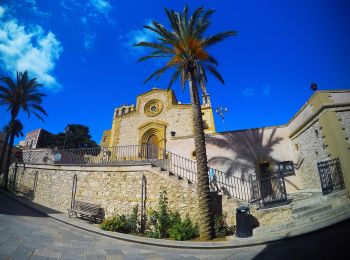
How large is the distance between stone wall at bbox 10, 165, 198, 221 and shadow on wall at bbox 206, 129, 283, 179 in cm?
459

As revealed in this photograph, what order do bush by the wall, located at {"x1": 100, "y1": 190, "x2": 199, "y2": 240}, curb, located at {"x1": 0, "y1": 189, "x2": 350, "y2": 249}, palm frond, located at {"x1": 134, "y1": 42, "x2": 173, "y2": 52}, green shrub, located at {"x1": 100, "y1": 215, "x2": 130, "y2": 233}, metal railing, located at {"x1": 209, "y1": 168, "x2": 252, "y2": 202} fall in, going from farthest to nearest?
metal railing, located at {"x1": 209, "y1": 168, "x2": 252, "y2": 202} → palm frond, located at {"x1": 134, "y1": 42, "x2": 173, "y2": 52} → green shrub, located at {"x1": 100, "y1": 215, "x2": 130, "y2": 233} → bush by the wall, located at {"x1": 100, "y1": 190, "x2": 199, "y2": 240} → curb, located at {"x1": 0, "y1": 189, "x2": 350, "y2": 249}

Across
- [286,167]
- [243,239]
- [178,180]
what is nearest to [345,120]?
[286,167]

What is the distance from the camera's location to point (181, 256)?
7102mm

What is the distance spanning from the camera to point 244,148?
47.8 feet

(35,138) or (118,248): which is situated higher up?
(35,138)

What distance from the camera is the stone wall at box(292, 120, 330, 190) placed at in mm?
11462

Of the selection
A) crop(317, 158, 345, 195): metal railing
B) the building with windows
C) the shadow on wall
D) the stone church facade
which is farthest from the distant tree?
crop(317, 158, 345, 195): metal railing

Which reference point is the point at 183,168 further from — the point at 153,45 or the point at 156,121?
the point at 156,121

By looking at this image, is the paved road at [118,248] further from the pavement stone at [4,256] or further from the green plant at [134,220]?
the green plant at [134,220]

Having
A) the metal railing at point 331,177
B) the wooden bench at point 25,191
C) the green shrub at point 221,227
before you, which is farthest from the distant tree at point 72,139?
the metal railing at point 331,177

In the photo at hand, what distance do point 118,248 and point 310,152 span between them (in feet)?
37.7

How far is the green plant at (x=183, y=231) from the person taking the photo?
30.0 ft

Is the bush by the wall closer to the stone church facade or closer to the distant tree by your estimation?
the stone church facade

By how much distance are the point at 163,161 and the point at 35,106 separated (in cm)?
1631
